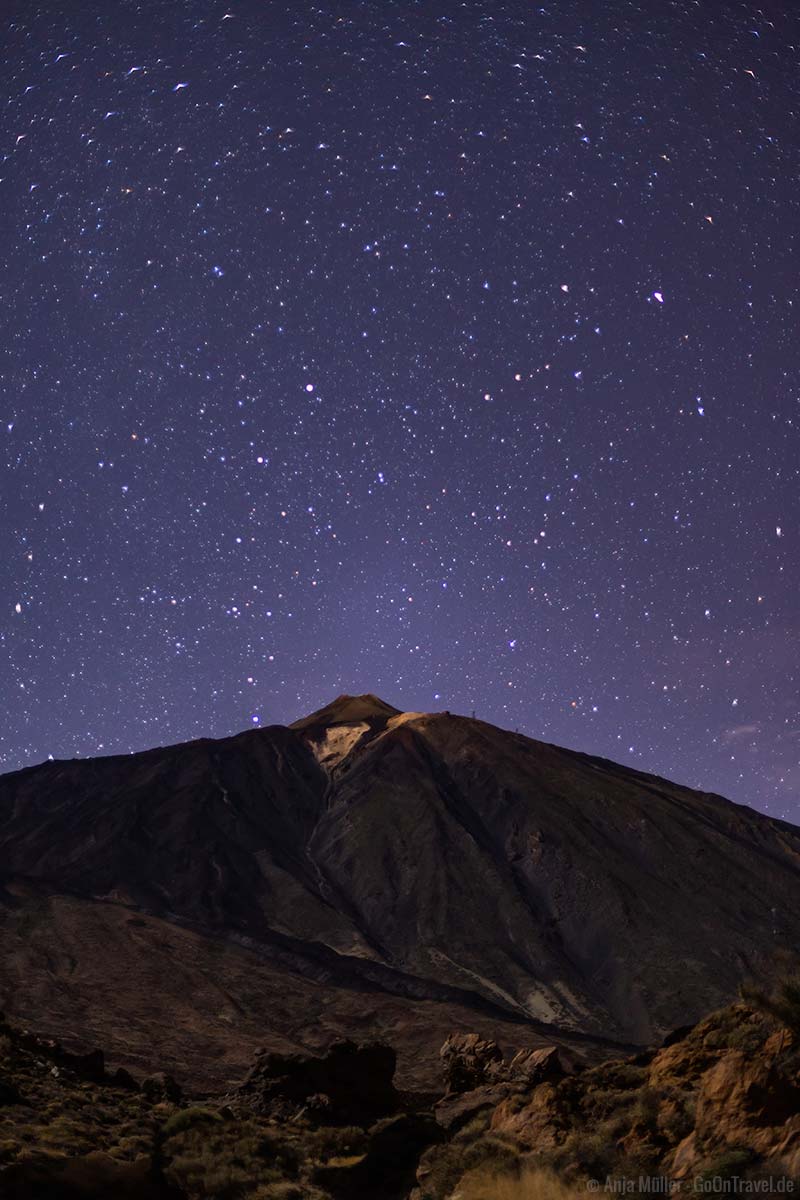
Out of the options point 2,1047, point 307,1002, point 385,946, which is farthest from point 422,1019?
point 2,1047

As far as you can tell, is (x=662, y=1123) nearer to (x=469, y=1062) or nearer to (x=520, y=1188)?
(x=520, y=1188)

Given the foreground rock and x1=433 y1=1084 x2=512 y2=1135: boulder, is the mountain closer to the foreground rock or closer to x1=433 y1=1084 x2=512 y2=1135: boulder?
x1=433 y1=1084 x2=512 y2=1135: boulder

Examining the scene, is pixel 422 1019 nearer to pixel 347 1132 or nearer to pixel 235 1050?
pixel 235 1050

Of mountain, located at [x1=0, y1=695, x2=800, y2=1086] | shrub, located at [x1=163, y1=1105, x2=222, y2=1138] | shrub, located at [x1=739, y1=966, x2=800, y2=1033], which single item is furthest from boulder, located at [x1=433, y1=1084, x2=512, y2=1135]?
mountain, located at [x1=0, y1=695, x2=800, y2=1086]

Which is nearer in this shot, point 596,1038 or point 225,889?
point 596,1038

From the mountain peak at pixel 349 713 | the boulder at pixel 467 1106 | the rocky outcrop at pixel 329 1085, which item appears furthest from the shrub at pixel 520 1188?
the mountain peak at pixel 349 713

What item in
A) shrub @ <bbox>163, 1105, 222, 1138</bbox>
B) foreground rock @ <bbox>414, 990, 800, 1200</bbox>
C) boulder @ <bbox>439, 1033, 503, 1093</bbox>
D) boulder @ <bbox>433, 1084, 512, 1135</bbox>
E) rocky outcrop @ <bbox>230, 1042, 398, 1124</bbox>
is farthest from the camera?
boulder @ <bbox>439, 1033, 503, 1093</bbox>

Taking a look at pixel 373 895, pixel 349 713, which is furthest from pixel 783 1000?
pixel 349 713

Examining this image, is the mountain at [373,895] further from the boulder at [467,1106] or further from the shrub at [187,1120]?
the shrub at [187,1120]
